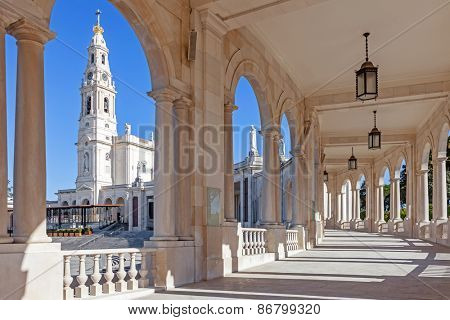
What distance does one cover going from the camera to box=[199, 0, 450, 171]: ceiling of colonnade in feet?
37.3

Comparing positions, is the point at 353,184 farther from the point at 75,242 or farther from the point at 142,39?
the point at 142,39

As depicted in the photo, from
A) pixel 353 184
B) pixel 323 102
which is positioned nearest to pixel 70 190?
pixel 353 184

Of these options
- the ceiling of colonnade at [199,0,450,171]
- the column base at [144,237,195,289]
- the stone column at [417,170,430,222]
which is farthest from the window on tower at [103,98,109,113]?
the column base at [144,237,195,289]

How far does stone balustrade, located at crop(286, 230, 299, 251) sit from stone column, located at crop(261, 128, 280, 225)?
178 cm

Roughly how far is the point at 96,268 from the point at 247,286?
298 cm

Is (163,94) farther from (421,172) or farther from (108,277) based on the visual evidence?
(421,172)

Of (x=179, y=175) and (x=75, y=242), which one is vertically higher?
(x=179, y=175)

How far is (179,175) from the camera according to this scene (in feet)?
30.9

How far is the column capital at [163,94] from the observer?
29.7ft

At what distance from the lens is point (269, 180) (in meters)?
14.7

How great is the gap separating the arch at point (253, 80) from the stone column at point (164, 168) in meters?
3.04

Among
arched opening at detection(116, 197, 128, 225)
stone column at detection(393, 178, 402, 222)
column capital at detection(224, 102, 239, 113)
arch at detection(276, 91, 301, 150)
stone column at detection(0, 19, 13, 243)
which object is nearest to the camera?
stone column at detection(0, 19, 13, 243)

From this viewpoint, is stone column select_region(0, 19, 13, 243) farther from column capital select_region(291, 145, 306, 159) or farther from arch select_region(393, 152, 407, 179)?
arch select_region(393, 152, 407, 179)

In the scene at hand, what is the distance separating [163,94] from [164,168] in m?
1.50
